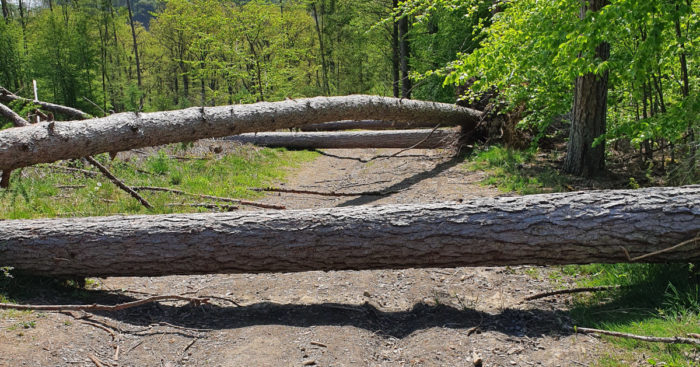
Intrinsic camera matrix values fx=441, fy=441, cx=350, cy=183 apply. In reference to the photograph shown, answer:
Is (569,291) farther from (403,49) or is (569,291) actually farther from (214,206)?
(403,49)

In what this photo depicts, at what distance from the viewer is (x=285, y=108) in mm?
8625

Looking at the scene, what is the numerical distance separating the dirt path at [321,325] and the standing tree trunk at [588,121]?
3.94 metres

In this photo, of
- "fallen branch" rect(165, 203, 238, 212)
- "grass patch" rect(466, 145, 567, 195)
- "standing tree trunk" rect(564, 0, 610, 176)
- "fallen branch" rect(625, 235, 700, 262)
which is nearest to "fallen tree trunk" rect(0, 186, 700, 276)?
"fallen branch" rect(625, 235, 700, 262)

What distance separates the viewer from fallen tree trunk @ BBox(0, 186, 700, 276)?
4.00 meters

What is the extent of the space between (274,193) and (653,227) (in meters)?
6.94

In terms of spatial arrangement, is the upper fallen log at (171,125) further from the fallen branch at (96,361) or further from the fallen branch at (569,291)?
the fallen branch at (569,291)

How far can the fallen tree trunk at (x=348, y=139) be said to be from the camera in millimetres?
13633

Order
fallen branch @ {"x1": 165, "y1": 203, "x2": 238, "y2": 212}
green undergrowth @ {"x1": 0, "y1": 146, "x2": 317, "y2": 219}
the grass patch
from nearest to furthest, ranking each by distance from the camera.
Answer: green undergrowth @ {"x1": 0, "y1": 146, "x2": 317, "y2": 219}, fallen branch @ {"x1": 165, "y1": 203, "x2": 238, "y2": 212}, the grass patch

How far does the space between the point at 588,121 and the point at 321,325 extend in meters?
6.25

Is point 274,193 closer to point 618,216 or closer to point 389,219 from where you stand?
point 389,219

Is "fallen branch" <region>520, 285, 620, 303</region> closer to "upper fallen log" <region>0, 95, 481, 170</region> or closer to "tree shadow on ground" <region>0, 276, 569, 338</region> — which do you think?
"tree shadow on ground" <region>0, 276, 569, 338</region>

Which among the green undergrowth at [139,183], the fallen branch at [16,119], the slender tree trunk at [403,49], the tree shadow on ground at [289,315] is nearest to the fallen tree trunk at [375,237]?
the tree shadow on ground at [289,315]

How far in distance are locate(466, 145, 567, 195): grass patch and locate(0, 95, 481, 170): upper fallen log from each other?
2003mm

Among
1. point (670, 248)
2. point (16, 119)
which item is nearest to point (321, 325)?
point (670, 248)
